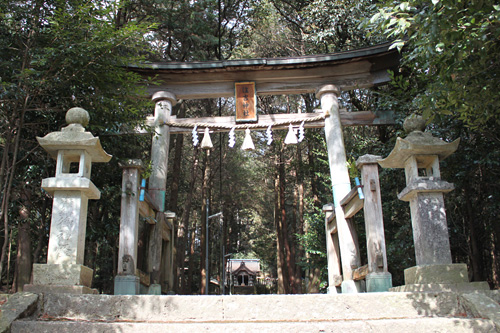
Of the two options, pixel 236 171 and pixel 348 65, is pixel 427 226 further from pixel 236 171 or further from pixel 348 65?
pixel 236 171

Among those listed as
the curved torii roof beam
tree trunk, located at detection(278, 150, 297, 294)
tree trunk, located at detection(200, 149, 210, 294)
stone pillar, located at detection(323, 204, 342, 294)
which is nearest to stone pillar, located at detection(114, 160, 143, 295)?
the curved torii roof beam

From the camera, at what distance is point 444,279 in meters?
3.87

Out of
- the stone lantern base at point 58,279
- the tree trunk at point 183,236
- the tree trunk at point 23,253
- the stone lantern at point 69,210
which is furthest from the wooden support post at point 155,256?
the tree trunk at point 183,236

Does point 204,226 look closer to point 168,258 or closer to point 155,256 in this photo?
point 168,258

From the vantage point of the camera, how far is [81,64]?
550 centimetres

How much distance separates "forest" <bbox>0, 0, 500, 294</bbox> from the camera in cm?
407

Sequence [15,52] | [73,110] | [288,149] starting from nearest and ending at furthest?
[73,110], [15,52], [288,149]

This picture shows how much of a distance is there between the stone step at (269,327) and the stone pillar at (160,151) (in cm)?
451

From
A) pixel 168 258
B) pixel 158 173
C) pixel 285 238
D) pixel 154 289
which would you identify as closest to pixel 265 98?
pixel 285 238

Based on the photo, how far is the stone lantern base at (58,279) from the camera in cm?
393

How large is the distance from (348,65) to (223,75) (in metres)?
2.76

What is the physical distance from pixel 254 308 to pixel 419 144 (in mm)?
2392

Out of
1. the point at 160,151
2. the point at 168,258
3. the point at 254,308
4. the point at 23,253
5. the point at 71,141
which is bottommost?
the point at 254,308

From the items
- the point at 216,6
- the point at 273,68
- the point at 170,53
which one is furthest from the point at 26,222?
the point at 216,6
